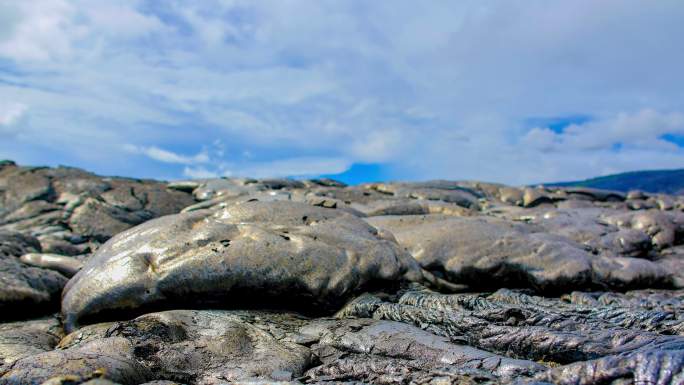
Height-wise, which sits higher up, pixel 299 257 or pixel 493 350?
pixel 299 257

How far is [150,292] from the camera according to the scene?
8516 millimetres

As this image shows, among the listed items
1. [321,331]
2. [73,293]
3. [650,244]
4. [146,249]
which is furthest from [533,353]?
[650,244]

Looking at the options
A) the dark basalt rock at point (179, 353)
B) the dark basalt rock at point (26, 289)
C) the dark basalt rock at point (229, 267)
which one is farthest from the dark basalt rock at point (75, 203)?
the dark basalt rock at point (179, 353)

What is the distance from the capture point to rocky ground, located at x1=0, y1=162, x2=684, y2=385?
6.04 metres

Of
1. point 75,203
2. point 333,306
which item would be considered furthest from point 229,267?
point 75,203

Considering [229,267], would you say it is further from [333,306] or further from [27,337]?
[27,337]

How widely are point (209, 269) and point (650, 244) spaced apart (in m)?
12.6

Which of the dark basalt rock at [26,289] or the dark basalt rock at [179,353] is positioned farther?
the dark basalt rock at [26,289]

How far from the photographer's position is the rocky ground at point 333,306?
6.04 m

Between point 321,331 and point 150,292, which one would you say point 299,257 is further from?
point 150,292

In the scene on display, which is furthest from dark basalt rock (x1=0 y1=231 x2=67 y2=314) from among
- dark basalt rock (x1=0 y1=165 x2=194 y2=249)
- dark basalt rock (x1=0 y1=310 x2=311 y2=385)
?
dark basalt rock (x1=0 y1=165 x2=194 y2=249)

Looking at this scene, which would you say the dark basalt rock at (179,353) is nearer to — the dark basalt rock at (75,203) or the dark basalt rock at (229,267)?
the dark basalt rock at (229,267)

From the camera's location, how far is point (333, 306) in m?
8.94

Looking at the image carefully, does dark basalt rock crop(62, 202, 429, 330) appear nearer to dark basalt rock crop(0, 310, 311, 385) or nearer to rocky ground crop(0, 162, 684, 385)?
rocky ground crop(0, 162, 684, 385)
